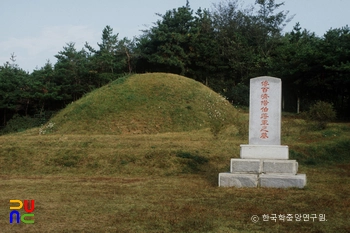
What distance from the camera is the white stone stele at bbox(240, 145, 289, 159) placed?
782 cm

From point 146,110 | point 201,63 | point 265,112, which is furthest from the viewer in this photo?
point 201,63

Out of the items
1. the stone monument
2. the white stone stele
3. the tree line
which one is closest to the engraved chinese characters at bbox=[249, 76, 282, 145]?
the stone monument

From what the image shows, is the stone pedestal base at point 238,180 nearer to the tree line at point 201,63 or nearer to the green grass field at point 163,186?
the green grass field at point 163,186

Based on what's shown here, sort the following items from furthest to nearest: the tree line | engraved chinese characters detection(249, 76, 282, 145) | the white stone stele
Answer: the tree line → engraved chinese characters detection(249, 76, 282, 145) → the white stone stele

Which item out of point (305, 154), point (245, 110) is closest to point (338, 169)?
point (305, 154)

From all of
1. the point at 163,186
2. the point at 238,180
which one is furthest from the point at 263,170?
the point at 163,186

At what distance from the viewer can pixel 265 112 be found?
Answer: 8.20 m

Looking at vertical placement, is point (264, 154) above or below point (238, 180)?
above

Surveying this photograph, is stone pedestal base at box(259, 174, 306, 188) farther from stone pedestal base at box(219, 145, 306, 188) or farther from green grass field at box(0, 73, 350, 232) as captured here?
green grass field at box(0, 73, 350, 232)

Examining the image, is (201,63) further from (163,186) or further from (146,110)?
(163,186)

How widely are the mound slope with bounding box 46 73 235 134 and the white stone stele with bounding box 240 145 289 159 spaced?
8.05m

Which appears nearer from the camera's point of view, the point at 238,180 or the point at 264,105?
the point at 238,180

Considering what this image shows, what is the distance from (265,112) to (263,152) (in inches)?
32.5

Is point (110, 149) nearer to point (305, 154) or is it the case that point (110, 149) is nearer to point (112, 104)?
point (305, 154)
